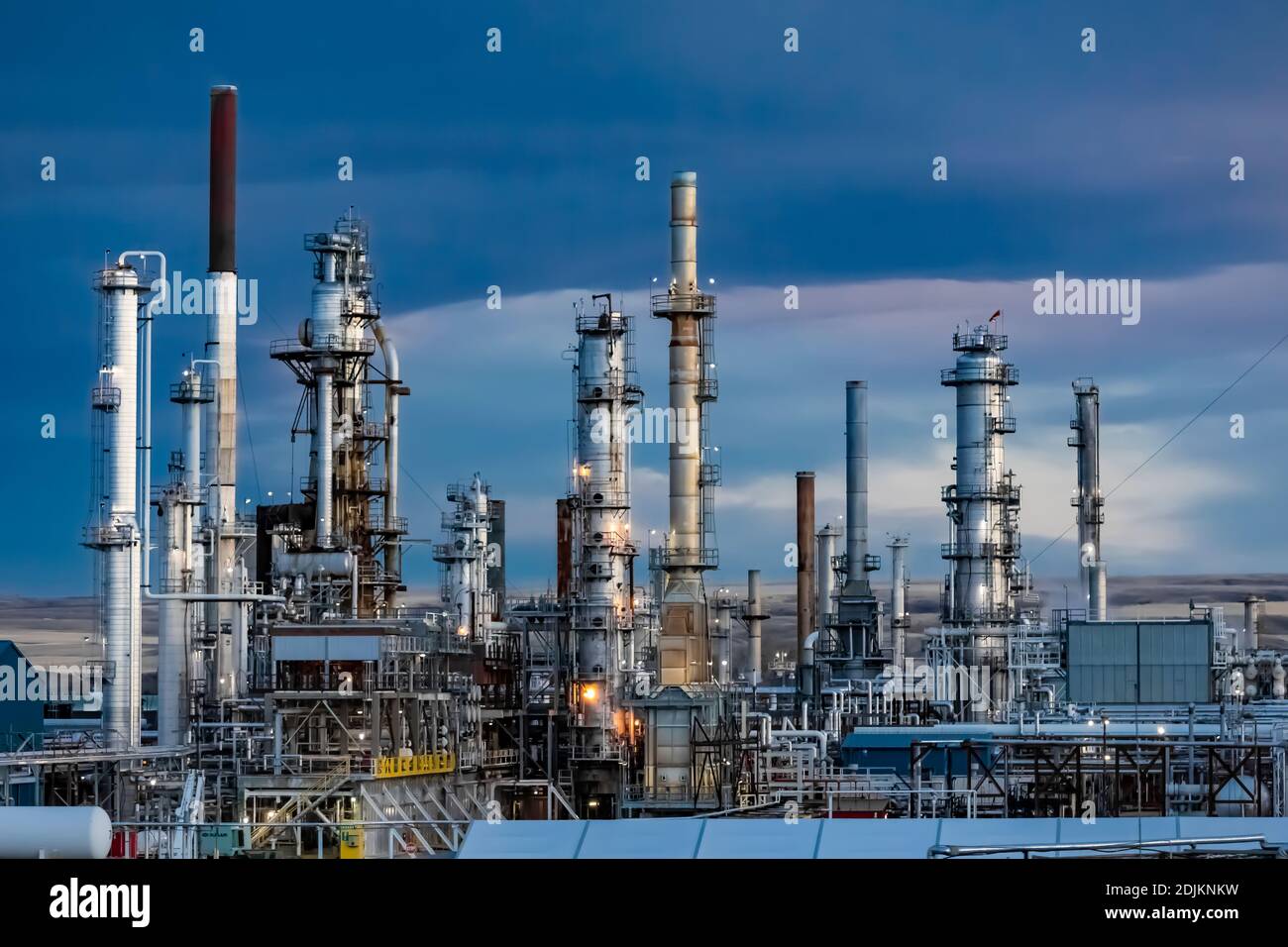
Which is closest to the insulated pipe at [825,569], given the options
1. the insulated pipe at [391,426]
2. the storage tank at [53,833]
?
the insulated pipe at [391,426]

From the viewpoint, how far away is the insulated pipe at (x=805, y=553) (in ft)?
282

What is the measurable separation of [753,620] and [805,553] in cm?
1425

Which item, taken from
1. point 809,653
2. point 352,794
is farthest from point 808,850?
point 809,653

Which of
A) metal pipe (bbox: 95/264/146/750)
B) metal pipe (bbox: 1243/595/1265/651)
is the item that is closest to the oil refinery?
metal pipe (bbox: 95/264/146/750)

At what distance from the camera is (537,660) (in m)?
60.8

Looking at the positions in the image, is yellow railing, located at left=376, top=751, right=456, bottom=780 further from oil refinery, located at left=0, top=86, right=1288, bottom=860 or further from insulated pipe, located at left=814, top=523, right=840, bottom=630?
insulated pipe, located at left=814, top=523, right=840, bottom=630

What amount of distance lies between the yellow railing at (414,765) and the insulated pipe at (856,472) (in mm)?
28461

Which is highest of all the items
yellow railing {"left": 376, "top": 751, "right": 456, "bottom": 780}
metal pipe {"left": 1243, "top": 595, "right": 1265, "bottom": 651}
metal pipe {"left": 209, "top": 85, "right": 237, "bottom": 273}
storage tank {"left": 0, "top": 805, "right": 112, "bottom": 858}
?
metal pipe {"left": 209, "top": 85, "right": 237, "bottom": 273}

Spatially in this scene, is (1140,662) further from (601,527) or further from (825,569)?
(825,569)

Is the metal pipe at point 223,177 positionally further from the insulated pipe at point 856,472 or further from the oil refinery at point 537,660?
the insulated pipe at point 856,472

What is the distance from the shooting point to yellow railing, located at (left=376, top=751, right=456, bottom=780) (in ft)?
159

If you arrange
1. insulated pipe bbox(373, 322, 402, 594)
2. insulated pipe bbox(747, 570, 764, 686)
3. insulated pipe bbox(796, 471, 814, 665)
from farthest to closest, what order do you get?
insulated pipe bbox(747, 570, 764, 686), insulated pipe bbox(796, 471, 814, 665), insulated pipe bbox(373, 322, 402, 594)

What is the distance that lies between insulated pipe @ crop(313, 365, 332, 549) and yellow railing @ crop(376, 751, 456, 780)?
8456mm
